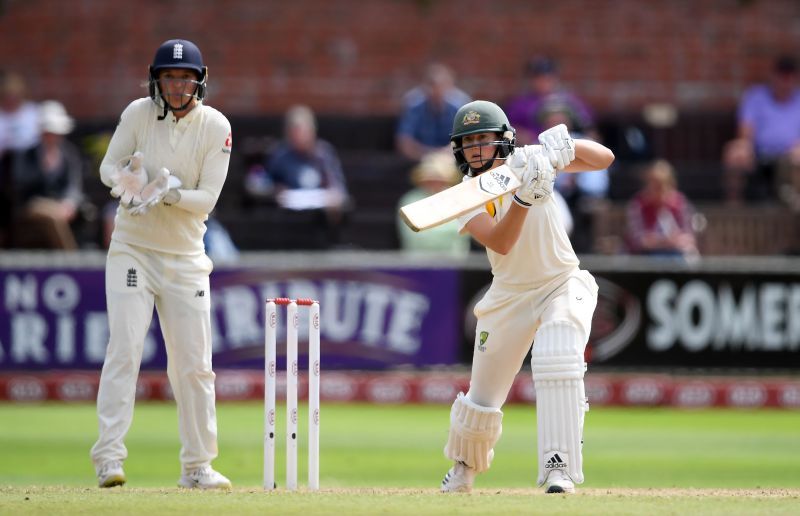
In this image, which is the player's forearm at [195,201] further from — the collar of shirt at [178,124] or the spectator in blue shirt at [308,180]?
the spectator in blue shirt at [308,180]

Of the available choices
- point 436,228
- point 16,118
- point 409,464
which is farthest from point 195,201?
point 16,118

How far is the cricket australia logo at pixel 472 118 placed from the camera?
21.1 ft

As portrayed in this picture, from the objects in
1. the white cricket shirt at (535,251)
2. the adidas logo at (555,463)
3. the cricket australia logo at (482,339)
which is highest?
the white cricket shirt at (535,251)

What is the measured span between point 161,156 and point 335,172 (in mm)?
6242

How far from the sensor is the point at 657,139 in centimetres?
1438

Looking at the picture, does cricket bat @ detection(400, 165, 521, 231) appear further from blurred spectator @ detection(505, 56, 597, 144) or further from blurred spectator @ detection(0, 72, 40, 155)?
blurred spectator @ detection(0, 72, 40, 155)

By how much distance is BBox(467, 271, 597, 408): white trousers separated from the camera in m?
6.40

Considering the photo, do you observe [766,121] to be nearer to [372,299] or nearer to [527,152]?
[372,299]

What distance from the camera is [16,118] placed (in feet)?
44.2

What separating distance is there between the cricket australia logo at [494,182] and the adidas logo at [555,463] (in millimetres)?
1096

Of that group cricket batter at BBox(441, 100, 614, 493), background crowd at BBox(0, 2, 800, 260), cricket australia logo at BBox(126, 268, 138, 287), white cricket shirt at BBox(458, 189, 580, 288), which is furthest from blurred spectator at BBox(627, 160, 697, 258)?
cricket australia logo at BBox(126, 268, 138, 287)

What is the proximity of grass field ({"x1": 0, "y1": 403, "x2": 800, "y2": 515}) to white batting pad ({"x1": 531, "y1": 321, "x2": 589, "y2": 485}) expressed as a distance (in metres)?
0.17

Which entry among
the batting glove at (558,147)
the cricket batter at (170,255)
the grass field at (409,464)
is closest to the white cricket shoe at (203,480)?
the cricket batter at (170,255)

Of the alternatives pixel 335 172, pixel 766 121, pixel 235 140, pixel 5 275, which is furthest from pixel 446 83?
pixel 5 275
